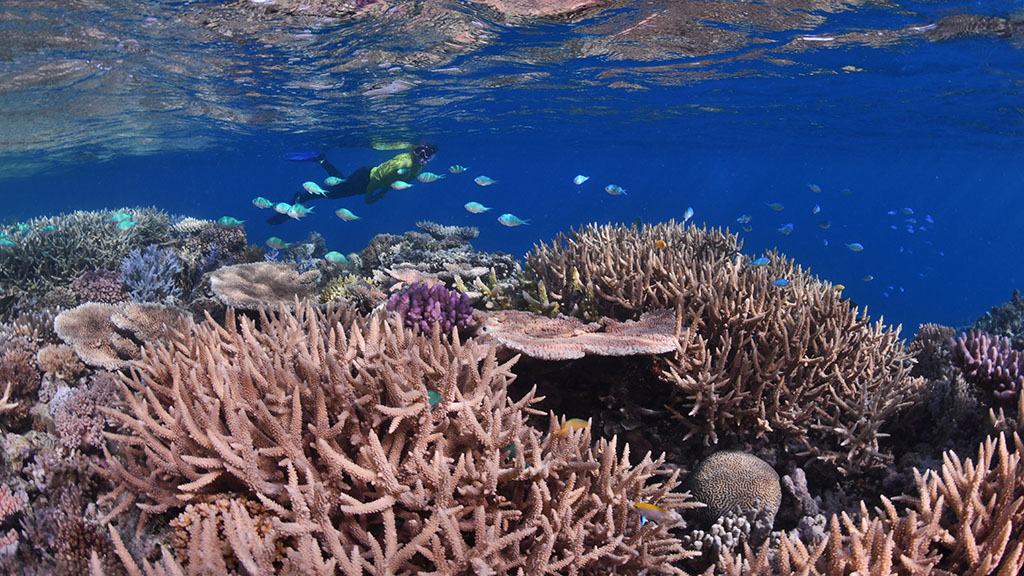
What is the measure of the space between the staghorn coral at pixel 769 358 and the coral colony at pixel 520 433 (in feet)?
0.10

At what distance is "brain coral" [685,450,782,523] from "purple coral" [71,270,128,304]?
961 cm

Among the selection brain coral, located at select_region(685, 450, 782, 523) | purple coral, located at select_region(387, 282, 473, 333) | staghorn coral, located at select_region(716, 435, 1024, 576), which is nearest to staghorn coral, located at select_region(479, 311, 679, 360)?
purple coral, located at select_region(387, 282, 473, 333)

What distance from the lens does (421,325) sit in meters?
5.09

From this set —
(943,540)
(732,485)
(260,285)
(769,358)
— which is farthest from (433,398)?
(260,285)

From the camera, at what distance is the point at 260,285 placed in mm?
7594

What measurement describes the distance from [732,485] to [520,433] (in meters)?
2.11

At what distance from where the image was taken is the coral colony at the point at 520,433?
261cm

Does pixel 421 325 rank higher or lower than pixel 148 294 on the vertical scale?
higher

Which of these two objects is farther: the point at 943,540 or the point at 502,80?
the point at 502,80

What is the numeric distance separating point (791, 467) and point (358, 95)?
897 inches

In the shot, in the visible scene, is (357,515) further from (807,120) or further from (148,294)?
(807,120)

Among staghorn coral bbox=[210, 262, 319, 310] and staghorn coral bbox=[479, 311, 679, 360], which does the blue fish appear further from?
staghorn coral bbox=[479, 311, 679, 360]

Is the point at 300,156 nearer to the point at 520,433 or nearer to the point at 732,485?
the point at 520,433

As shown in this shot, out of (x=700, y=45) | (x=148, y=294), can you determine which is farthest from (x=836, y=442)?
(x=700, y=45)
